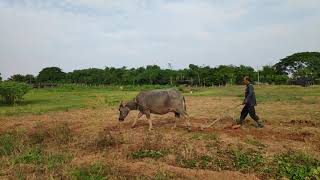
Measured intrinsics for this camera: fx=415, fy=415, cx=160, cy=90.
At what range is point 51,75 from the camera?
8119 centimetres

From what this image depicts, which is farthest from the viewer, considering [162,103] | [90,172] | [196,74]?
[196,74]

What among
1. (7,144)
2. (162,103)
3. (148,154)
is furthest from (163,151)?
(7,144)

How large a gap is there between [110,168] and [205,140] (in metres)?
3.05

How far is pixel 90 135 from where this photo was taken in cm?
1340

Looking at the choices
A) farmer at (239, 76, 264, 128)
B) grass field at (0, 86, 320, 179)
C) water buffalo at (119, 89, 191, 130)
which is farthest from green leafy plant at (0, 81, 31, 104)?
farmer at (239, 76, 264, 128)

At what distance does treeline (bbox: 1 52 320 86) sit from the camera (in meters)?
62.7

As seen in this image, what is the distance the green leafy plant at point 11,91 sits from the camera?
25906 mm

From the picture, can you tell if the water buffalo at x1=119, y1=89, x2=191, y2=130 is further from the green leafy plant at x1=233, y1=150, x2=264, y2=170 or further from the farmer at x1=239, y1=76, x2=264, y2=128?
the green leafy plant at x1=233, y1=150, x2=264, y2=170

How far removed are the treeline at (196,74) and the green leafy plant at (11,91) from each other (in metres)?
34.7

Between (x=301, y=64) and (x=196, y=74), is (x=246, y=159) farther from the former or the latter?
(x=301, y=64)

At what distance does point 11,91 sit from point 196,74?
142 feet

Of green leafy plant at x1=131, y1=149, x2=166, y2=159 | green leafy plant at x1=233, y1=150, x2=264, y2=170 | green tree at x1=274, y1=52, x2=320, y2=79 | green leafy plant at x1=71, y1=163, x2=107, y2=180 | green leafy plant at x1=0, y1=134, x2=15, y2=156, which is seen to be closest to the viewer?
green leafy plant at x1=71, y1=163, x2=107, y2=180

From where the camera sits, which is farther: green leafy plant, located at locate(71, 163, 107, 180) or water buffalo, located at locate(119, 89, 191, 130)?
water buffalo, located at locate(119, 89, 191, 130)

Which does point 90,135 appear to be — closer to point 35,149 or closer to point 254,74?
point 35,149
